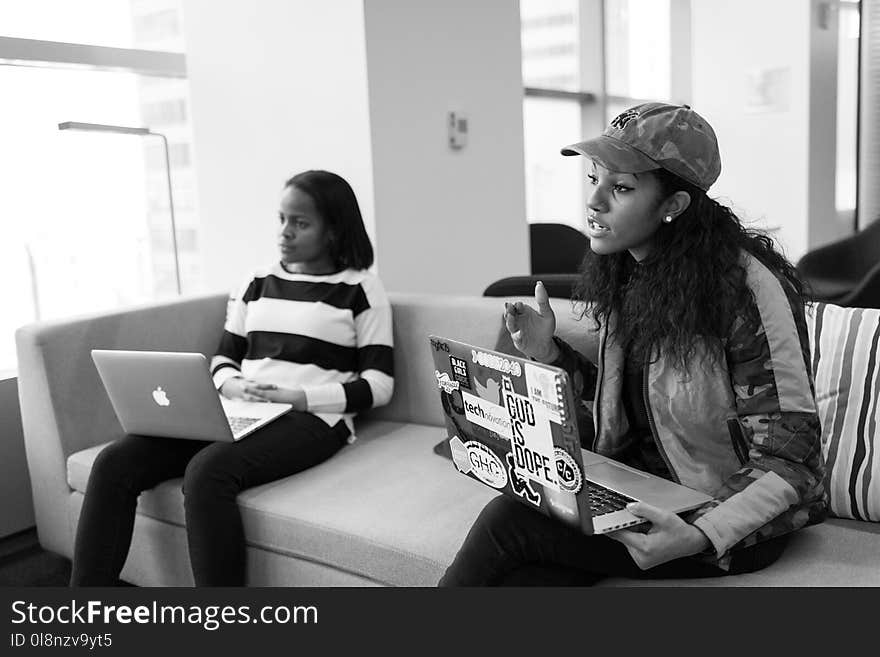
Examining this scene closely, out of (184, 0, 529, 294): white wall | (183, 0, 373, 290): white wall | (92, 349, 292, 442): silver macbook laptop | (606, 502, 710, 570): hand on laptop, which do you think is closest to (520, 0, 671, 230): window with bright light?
(184, 0, 529, 294): white wall

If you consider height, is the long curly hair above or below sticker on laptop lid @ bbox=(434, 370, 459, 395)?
above

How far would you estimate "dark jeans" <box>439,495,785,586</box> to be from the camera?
4.64 feet

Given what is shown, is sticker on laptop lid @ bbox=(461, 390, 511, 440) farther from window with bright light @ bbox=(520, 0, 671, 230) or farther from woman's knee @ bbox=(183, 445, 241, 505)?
window with bright light @ bbox=(520, 0, 671, 230)

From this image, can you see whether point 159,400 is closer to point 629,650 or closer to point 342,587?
point 342,587

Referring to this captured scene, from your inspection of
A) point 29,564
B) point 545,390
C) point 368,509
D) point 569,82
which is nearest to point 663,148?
point 545,390

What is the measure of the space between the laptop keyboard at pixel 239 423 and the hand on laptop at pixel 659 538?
103cm

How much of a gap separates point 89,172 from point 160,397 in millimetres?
1405

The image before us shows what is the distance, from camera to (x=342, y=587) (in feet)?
6.12

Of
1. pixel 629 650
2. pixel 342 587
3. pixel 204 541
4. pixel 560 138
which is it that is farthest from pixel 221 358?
pixel 560 138

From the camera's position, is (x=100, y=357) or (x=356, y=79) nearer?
(x=100, y=357)

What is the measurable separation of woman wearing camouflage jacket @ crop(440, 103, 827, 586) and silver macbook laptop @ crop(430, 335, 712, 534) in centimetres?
5

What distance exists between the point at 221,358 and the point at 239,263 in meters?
0.83

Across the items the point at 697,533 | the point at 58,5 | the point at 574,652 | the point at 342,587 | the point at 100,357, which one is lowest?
the point at 342,587

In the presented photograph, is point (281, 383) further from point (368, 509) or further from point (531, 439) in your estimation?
point (531, 439)
